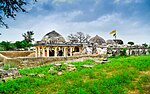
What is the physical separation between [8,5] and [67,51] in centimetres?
2817

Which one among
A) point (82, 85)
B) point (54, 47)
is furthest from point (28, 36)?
point (82, 85)

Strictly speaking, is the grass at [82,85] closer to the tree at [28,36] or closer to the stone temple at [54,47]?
the stone temple at [54,47]

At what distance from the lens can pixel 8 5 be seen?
32.2 feet

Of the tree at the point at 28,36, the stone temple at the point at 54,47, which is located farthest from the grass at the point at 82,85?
the tree at the point at 28,36

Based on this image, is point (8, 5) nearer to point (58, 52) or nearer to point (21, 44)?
point (58, 52)

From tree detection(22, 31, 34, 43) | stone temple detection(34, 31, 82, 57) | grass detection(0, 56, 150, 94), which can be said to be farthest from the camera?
tree detection(22, 31, 34, 43)

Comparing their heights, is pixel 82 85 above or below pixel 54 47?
below

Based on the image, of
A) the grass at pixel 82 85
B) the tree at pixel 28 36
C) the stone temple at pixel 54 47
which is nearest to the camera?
the grass at pixel 82 85

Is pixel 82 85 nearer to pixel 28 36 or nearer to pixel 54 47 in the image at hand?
pixel 54 47

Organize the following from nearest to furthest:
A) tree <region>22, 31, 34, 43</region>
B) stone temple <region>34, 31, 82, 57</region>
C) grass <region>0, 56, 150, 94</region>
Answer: grass <region>0, 56, 150, 94</region>, stone temple <region>34, 31, 82, 57</region>, tree <region>22, 31, 34, 43</region>

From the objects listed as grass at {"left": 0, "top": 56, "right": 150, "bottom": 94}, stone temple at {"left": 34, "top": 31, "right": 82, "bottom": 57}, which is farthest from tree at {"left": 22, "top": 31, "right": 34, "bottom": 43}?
grass at {"left": 0, "top": 56, "right": 150, "bottom": 94}

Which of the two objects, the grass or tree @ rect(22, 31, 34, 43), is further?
tree @ rect(22, 31, 34, 43)

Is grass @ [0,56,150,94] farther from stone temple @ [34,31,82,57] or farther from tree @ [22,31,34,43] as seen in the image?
tree @ [22,31,34,43]

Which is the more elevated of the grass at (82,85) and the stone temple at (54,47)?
the stone temple at (54,47)
